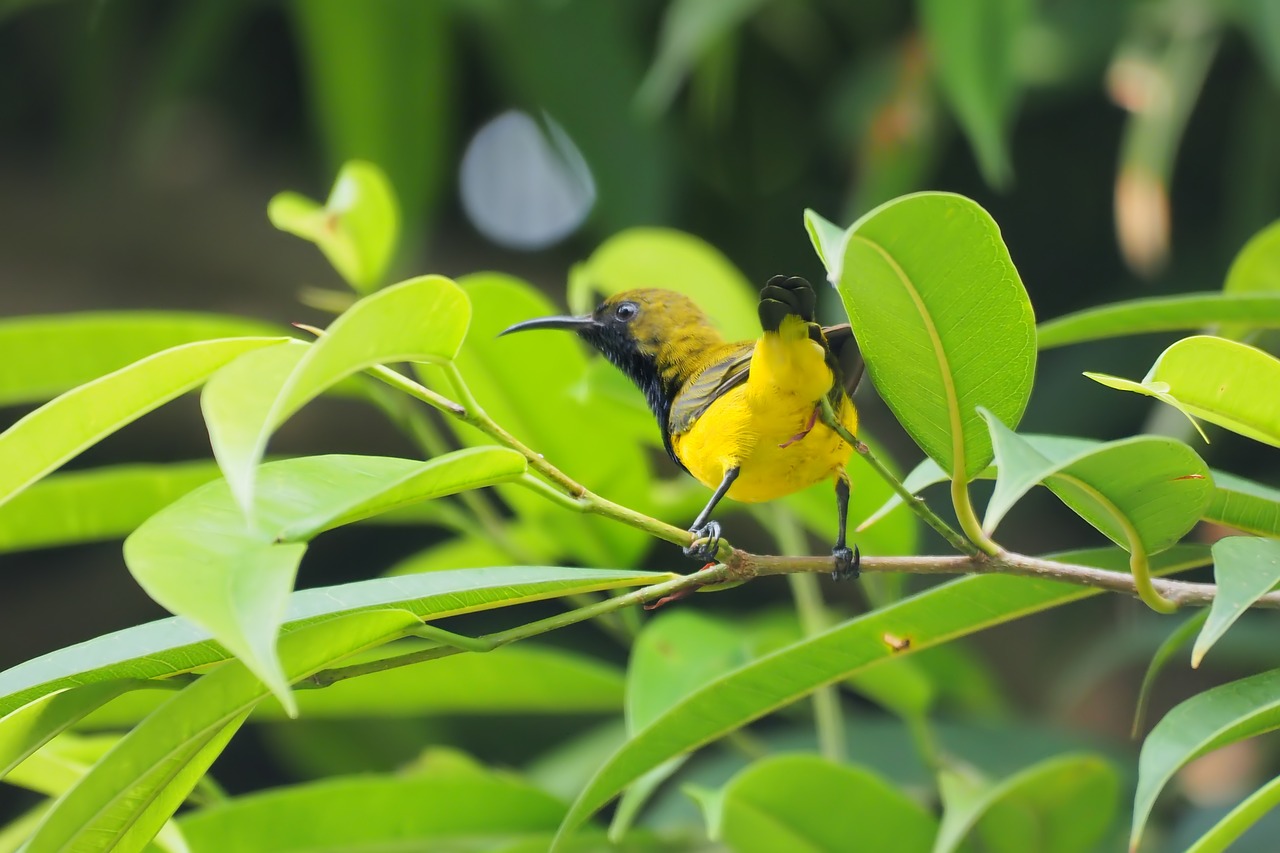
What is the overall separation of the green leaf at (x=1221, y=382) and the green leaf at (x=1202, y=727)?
0.14m

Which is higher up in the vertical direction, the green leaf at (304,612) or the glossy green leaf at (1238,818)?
the green leaf at (304,612)

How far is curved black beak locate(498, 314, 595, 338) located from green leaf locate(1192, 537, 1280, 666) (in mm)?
658

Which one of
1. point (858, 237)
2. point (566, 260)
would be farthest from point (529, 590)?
point (566, 260)

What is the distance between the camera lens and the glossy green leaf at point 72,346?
3.42 feet

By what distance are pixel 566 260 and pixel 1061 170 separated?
108 centimetres

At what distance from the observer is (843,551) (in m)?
0.91

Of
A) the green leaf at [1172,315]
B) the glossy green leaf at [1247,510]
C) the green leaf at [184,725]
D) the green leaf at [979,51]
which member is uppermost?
the green leaf at [979,51]

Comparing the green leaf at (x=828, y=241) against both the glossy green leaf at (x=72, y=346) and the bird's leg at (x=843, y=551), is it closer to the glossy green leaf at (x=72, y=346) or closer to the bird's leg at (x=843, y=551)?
the bird's leg at (x=843, y=551)

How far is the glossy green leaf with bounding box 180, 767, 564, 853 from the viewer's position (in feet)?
3.35

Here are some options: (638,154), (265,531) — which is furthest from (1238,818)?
(638,154)

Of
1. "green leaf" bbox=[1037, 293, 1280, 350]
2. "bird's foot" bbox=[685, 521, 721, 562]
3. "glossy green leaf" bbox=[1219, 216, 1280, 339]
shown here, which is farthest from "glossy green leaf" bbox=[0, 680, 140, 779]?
"glossy green leaf" bbox=[1219, 216, 1280, 339]

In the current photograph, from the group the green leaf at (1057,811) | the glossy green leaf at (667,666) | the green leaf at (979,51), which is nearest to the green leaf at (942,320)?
the glossy green leaf at (667,666)

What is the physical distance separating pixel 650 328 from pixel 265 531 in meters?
0.81

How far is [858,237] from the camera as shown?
1.83 feet
